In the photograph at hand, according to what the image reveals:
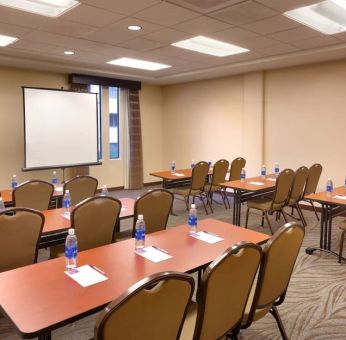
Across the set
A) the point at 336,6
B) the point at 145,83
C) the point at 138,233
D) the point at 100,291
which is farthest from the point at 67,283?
the point at 145,83

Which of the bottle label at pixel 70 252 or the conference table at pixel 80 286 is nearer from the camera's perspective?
the conference table at pixel 80 286

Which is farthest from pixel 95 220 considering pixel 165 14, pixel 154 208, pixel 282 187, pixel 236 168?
pixel 236 168

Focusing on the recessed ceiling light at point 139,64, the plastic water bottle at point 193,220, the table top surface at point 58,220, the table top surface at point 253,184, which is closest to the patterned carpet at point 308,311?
the table top surface at point 58,220

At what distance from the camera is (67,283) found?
5.41 ft

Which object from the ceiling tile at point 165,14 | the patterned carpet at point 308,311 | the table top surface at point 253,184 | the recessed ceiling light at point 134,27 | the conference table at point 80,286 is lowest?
the patterned carpet at point 308,311

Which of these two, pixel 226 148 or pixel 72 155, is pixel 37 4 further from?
pixel 226 148

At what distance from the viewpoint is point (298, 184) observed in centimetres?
481

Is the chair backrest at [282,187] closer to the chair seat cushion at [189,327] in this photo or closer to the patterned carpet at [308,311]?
the patterned carpet at [308,311]

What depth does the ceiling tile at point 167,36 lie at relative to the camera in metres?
4.20

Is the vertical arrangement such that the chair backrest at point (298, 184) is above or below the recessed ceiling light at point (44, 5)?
below

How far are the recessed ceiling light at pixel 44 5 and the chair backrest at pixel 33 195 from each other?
1820 mm

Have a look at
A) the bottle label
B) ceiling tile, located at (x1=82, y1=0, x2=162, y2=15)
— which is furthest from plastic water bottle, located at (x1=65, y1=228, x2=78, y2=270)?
ceiling tile, located at (x1=82, y1=0, x2=162, y2=15)

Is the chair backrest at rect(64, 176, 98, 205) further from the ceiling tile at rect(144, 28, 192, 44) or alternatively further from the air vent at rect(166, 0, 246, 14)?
the air vent at rect(166, 0, 246, 14)

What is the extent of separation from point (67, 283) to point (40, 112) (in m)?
5.44
